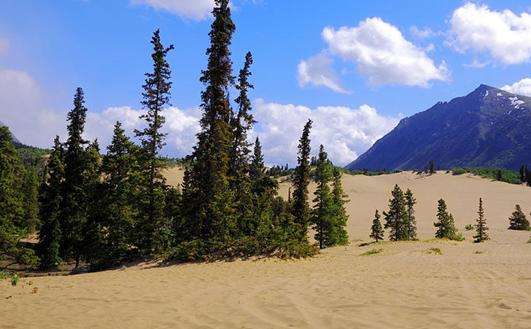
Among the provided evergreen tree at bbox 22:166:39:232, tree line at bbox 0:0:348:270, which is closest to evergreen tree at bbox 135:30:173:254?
tree line at bbox 0:0:348:270

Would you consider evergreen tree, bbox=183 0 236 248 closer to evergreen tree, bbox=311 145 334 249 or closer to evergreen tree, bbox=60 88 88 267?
evergreen tree, bbox=60 88 88 267

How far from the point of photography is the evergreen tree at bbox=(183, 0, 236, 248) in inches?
1198

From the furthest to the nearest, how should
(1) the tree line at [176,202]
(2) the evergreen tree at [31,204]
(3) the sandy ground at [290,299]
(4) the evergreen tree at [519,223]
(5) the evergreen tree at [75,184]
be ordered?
(4) the evergreen tree at [519,223] < (2) the evergreen tree at [31,204] < (5) the evergreen tree at [75,184] < (1) the tree line at [176,202] < (3) the sandy ground at [290,299]

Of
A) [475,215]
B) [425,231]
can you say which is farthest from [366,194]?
[425,231]

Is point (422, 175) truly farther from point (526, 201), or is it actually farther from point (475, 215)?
point (475, 215)

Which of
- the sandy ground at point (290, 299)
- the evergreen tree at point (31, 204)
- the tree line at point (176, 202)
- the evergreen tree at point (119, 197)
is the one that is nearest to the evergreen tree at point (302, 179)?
the tree line at point (176, 202)

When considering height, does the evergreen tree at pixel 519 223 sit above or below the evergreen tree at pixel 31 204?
below

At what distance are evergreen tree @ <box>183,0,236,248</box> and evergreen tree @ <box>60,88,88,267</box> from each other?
58.9ft

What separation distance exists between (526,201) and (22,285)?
13805 centimetres

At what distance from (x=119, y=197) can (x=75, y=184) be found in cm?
1605

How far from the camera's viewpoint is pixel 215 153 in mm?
30672

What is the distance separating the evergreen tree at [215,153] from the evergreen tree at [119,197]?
402 centimetres

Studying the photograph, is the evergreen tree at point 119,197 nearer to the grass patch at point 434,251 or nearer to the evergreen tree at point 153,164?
the evergreen tree at point 153,164

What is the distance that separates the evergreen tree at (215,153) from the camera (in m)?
30.4
